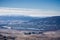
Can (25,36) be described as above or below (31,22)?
below

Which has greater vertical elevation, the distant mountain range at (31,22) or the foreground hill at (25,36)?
the distant mountain range at (31,22)

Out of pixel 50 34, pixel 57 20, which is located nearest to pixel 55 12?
pixel 57 20

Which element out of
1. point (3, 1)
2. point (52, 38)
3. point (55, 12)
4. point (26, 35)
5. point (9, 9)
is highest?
point (3, 1)

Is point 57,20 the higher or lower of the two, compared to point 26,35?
higher

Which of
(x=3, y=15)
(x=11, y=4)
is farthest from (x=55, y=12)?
(x=3, y=15)

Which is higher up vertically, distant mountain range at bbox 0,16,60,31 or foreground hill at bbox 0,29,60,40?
distant mountain range at bbox 0,16,60,31

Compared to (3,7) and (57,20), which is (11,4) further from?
(57,20)
